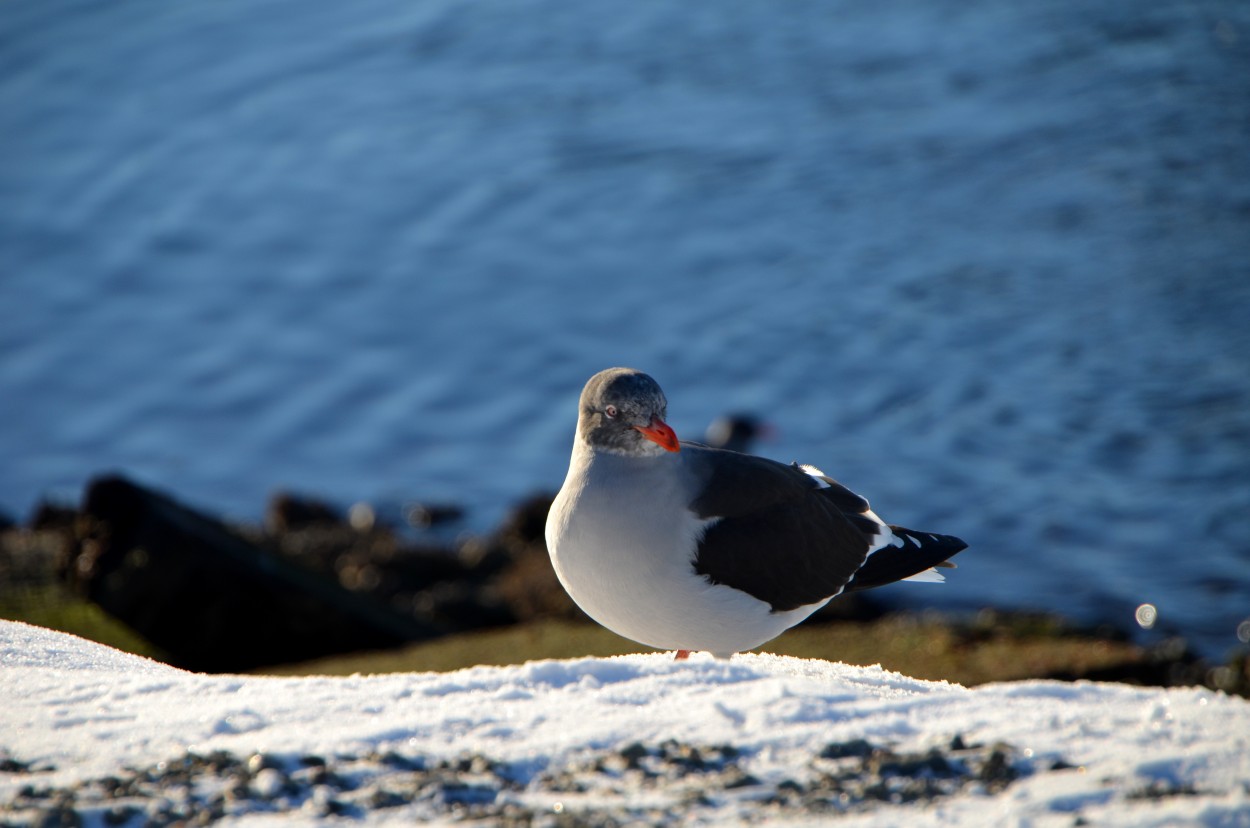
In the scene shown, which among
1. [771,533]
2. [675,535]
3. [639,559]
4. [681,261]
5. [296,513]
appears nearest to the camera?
[639,559]

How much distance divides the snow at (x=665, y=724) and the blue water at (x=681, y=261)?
813 centimetres

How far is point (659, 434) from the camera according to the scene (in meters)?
5.59

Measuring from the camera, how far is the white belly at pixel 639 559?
5406mm

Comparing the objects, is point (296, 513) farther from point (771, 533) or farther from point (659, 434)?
point (659, 434)

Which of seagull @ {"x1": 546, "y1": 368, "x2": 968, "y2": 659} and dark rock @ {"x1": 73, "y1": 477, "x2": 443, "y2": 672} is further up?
seagull @ {"x1": 546, "y1": 368, "x2": 968, "y2": 659}

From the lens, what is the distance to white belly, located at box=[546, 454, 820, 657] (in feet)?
17.7

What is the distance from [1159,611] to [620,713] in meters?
8.83

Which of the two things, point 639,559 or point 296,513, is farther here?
point 296,513

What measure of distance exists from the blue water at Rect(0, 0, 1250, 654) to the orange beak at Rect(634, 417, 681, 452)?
711cm

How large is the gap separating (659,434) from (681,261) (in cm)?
1139

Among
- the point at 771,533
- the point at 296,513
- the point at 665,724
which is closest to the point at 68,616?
the point at 296,513

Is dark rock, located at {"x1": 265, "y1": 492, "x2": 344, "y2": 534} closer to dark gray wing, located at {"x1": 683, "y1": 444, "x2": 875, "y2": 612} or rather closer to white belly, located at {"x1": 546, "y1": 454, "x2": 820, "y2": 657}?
dark gray wing, located at {"x1": 683, "y1": 444, "x2": 875, "y2": 612}

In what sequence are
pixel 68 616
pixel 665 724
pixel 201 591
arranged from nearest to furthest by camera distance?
pixel 665 724, pixel 201 591, pixel 68 616

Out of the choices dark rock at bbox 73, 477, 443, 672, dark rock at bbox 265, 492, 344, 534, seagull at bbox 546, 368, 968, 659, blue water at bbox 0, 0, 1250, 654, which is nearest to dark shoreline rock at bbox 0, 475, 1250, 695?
dark rock at bbox 73, 477, 443, 672
